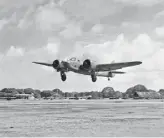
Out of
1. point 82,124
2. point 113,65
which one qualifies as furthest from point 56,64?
point 82,124

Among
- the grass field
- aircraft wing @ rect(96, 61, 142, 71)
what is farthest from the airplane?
the grass field

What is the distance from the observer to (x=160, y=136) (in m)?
13.8

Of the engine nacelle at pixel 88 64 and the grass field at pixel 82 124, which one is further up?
the engine nacelle at pixel 88 64

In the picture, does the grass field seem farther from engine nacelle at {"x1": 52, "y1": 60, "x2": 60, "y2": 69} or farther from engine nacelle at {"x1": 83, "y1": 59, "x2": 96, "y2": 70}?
engine nacelle at {"x1": 83, "y1": 59, "x2": 96, "y2": 70}

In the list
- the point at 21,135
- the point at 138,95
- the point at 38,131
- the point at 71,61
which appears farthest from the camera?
the point at 138,95

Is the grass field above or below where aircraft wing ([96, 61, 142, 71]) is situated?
below

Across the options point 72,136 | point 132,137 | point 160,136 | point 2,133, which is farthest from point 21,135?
point 160,136

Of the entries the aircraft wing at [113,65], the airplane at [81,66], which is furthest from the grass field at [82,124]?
the aircraft wing at [113,65]

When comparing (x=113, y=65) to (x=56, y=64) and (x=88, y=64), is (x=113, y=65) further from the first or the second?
(x=56, y=64)

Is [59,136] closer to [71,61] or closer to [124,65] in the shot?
[71,61]

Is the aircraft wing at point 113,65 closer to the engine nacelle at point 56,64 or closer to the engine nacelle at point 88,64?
the engine nacelle at point 88,64

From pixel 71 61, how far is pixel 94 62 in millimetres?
5254

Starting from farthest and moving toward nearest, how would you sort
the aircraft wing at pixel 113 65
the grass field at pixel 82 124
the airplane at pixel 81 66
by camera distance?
1. the aircraft wing at pixel 113 65
2. the airplane at pixel 81 66
3. the grass field at pixel 82 124

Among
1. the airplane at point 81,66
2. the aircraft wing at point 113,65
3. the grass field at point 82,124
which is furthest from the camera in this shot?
the aircraft wing at point 113,65
